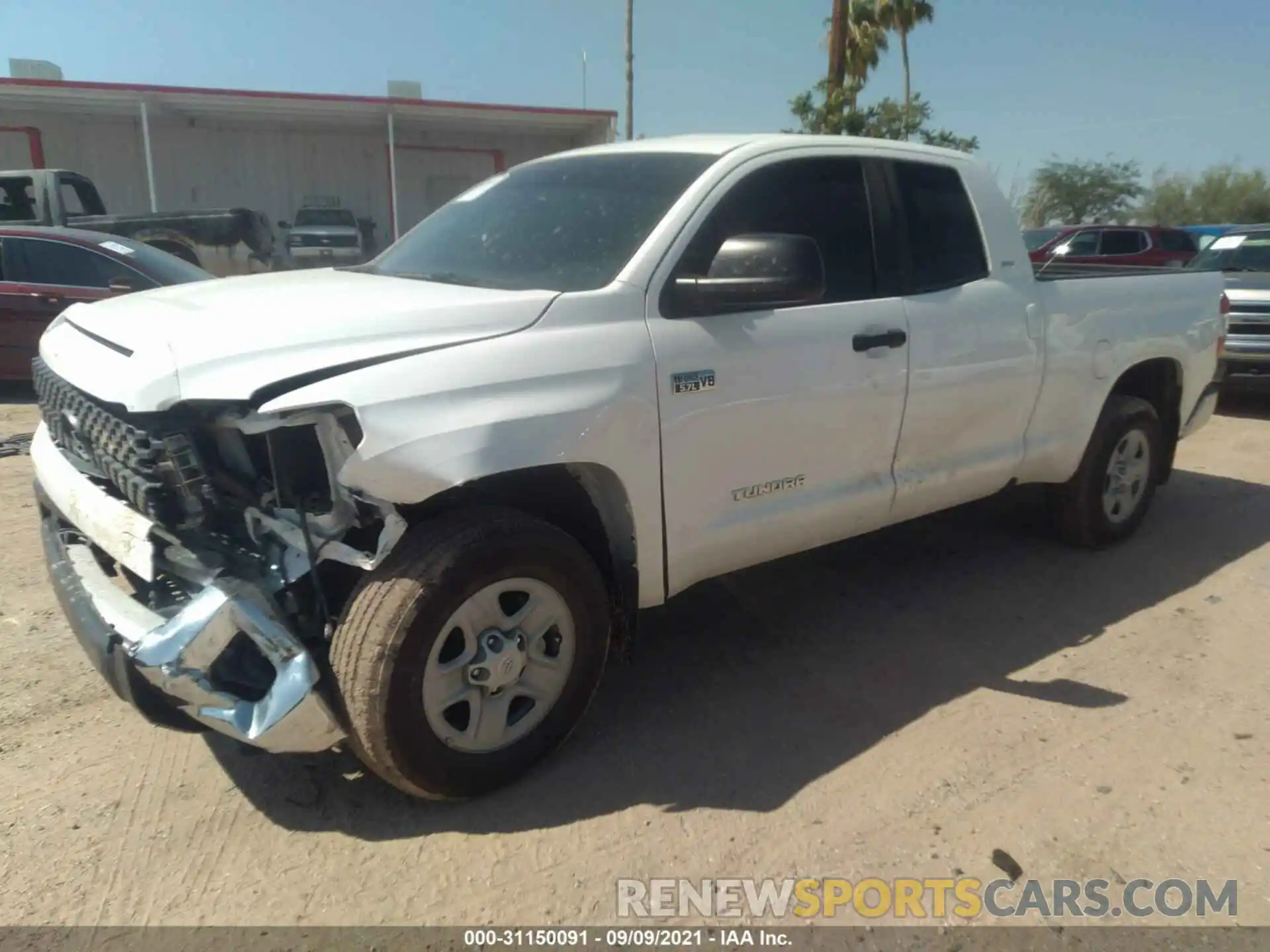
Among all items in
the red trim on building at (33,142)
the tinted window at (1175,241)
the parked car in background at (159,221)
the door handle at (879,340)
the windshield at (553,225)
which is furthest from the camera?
the red trim on building at (33,142)

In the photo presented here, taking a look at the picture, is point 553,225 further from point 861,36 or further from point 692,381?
point 861,36

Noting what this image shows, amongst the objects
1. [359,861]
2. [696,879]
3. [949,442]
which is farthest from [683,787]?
[949,442]

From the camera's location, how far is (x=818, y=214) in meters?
3.73

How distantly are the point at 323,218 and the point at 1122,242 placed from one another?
48.7 feet

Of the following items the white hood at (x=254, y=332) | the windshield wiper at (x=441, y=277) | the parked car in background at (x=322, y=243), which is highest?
the parked car in background at (x=322, y=243)

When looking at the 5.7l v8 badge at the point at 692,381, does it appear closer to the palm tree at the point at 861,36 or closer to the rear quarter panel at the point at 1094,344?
the rear quarter panel at the point at 1094,344

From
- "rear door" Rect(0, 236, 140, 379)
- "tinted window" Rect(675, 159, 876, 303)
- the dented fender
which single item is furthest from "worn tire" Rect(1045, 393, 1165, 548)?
A: "rear door" Rect(0, 236, 140, 379)

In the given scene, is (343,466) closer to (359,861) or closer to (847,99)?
(359,861)

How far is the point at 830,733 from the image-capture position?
3.36m

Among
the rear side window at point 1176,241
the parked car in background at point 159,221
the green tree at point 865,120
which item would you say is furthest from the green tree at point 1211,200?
the parked car in background at point 159,221

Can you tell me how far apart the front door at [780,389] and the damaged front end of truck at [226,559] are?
3.36 feet

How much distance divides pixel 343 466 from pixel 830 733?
1.89m

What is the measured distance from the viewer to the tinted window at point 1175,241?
1619 centimetres

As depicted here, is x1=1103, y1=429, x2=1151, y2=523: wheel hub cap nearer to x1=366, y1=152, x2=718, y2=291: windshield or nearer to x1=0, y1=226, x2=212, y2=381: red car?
x1=366, y1=152, x2=718, y2=291: windshield
